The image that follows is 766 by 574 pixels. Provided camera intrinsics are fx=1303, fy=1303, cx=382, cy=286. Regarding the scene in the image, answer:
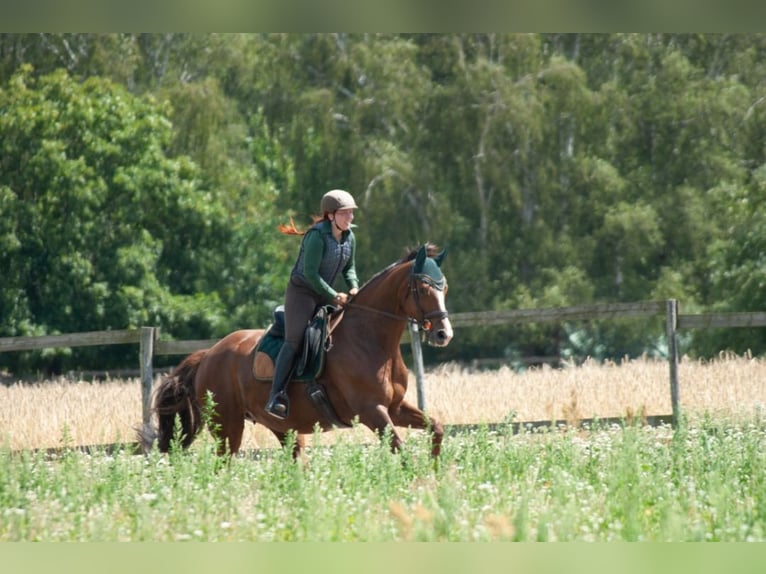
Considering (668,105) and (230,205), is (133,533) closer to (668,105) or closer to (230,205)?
(230,205)

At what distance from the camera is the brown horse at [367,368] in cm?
916

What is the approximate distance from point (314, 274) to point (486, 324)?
4.21 m

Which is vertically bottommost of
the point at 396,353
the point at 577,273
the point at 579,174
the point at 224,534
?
the point at 224,534

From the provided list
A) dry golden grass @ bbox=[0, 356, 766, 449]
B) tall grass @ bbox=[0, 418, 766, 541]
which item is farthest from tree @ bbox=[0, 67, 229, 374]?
tall grass @ bbox=[0, 418, 766, 541]

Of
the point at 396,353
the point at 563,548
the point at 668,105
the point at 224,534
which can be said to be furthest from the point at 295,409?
the point at 668,105

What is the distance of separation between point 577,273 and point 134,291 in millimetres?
12611

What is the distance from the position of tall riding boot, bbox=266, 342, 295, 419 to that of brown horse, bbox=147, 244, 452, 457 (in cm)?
17

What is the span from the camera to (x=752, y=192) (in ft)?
103

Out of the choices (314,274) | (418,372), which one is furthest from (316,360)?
(418,372)

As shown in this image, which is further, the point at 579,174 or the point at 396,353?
the point at 579,174

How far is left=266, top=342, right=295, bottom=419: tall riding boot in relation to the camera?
9.55 meters

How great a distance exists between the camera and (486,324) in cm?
1316

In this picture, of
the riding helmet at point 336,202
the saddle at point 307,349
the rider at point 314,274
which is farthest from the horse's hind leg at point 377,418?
the riding helmet at point 336,202

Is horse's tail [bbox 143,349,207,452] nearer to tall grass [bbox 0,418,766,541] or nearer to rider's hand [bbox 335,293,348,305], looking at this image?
rider's hand [bbox 335,293,348,305]
